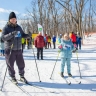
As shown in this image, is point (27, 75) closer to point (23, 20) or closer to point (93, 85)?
point (93, 85)

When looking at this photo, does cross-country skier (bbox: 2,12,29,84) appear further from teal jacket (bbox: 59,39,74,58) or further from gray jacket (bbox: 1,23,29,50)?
teal jacket (bbox: 59,39,74,58)

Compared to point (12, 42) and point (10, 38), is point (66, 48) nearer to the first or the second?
point (12, 42)

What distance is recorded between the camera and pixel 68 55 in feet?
21.2

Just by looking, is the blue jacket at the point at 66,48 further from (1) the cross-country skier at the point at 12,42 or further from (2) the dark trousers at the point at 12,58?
(2) the dark trousers at the point at 12,58

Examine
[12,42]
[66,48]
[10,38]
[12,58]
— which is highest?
[10,38]

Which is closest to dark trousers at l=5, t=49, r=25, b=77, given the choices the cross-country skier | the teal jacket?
the cross-country skier

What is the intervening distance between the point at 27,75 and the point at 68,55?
1688 mm

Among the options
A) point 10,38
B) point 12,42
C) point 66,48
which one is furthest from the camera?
point 66,48

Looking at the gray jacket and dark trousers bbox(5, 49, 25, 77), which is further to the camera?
dark trousers bbox(5, 49, 25, 77)

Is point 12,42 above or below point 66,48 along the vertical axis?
above

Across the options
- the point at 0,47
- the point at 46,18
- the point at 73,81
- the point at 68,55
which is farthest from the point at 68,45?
the point at 46,18

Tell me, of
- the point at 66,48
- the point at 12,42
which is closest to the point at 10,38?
the point at 12,42

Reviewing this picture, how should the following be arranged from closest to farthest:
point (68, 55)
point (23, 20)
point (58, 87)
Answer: point (58, 87) < point (68, 55) < point (23, 20)

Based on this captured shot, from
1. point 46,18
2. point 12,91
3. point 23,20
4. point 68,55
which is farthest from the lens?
point 23,20
